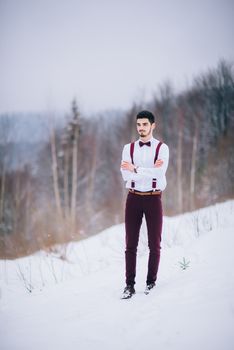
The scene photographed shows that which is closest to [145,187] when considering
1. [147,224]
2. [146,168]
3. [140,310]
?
[146,168]

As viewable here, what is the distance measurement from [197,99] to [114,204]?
1247 cm

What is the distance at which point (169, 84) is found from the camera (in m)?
29.6

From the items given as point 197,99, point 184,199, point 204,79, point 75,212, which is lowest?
point 75,212

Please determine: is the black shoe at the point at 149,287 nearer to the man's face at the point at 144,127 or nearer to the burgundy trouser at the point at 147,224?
the burgundy trouser at the point at 147,224

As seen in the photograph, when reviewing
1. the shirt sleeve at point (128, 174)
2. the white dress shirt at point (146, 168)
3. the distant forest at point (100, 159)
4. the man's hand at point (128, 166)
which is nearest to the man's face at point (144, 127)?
the white dress shirt at point (146, 168)

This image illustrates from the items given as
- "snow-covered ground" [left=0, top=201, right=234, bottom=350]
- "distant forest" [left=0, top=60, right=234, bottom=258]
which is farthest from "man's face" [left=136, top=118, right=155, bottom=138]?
"distant forest" [left=0, top=60, right=234, bottom=258]

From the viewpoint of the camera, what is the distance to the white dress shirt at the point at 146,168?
129 inches

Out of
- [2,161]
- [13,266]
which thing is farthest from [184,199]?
[13,266]

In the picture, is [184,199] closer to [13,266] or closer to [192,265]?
[13,266]

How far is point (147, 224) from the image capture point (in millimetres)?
3430

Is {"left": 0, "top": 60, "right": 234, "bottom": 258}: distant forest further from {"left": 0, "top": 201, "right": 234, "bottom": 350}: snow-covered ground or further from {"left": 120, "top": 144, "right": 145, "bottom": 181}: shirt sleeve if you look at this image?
{"left": 120, "top": 144, "right": 145, "bottom": 181}: shirt sleeve

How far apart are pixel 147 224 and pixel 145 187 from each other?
448mm

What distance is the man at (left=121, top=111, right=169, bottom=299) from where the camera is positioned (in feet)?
10.8

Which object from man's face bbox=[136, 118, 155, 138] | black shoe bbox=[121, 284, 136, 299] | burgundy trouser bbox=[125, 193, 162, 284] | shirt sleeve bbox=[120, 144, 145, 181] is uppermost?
man's face bbox=[136, 118, 155, 138]
